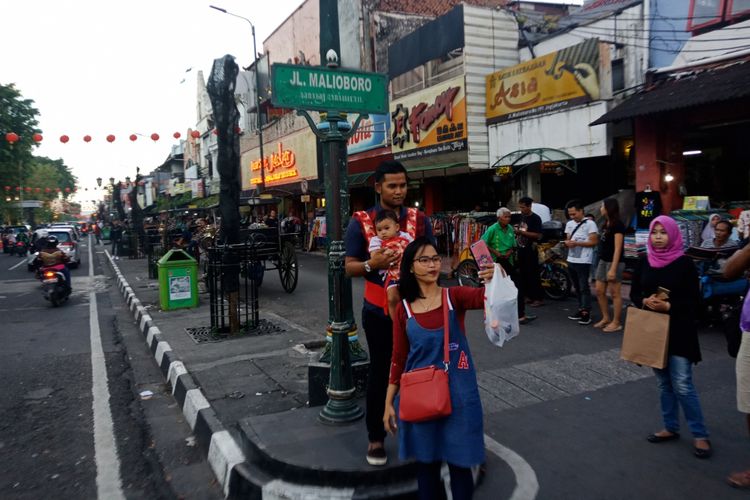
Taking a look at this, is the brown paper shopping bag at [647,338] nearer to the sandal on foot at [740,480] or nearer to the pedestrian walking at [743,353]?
the pedestrian walking at [743,353]

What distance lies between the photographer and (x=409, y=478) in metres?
3.38

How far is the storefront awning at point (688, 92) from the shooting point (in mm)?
8797

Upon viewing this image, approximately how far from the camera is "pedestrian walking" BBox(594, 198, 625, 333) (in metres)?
7.05

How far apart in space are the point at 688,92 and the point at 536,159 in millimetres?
4084

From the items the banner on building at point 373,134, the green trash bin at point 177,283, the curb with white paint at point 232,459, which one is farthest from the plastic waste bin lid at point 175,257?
the banner on building at point 373,134

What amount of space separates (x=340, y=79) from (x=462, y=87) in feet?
39.4

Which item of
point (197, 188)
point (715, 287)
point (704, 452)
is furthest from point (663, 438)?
point (197, 188)

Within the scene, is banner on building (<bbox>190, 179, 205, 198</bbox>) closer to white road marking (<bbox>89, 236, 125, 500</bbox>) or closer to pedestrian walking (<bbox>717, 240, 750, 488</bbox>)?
white road marking (<bbox>89, 236, 125, 500</bbox>)

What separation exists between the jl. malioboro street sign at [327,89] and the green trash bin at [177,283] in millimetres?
7009

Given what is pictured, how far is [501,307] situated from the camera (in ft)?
8.18

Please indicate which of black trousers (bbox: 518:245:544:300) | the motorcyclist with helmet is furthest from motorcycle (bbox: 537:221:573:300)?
the motorcyclist with helmet

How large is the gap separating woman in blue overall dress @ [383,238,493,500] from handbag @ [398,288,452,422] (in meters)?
0.05

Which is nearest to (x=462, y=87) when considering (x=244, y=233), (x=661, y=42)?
(x=661, y=42)

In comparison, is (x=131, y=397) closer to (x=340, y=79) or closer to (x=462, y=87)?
(x=340, y=79)
